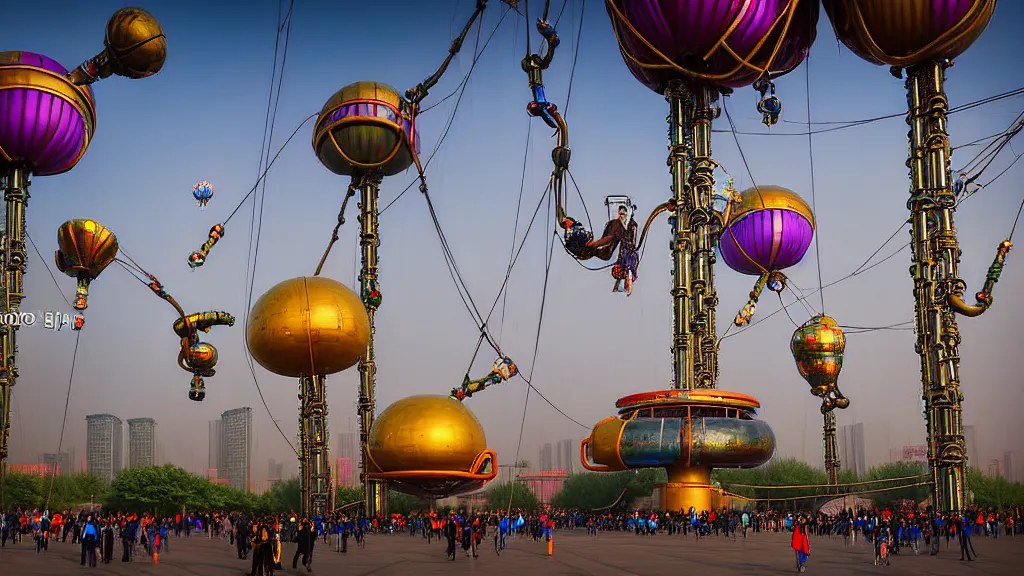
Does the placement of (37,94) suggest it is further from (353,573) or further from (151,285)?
(353,573)

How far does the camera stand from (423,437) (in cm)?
3397

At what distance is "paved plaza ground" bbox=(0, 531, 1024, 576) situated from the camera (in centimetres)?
1956

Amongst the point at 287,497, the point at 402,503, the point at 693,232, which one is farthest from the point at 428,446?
the point at 287,497

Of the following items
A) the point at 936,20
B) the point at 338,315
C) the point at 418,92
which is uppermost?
the point at 418,92

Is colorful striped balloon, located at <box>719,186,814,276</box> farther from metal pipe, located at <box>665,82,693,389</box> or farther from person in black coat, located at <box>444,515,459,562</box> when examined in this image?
person in black coat, located at <box>444,515,459,562</box>

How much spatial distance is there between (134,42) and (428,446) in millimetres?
15755

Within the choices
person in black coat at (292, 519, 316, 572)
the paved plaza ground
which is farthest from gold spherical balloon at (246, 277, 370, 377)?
→ person in black coat at (292, 519, 316, 572)

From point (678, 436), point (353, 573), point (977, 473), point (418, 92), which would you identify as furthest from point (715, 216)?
point (977, 473)

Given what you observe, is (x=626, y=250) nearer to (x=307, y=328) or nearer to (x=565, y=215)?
(x=565, y=215)

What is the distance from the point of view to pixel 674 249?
33.6 metres

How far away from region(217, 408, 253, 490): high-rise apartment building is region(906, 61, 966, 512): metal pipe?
9663 centimetres

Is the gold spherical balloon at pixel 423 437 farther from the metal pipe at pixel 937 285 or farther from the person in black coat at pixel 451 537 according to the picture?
the metal pipe at pixel 937 285

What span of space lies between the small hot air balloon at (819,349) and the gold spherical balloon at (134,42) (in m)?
25.4

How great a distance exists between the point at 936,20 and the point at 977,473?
165 feet
